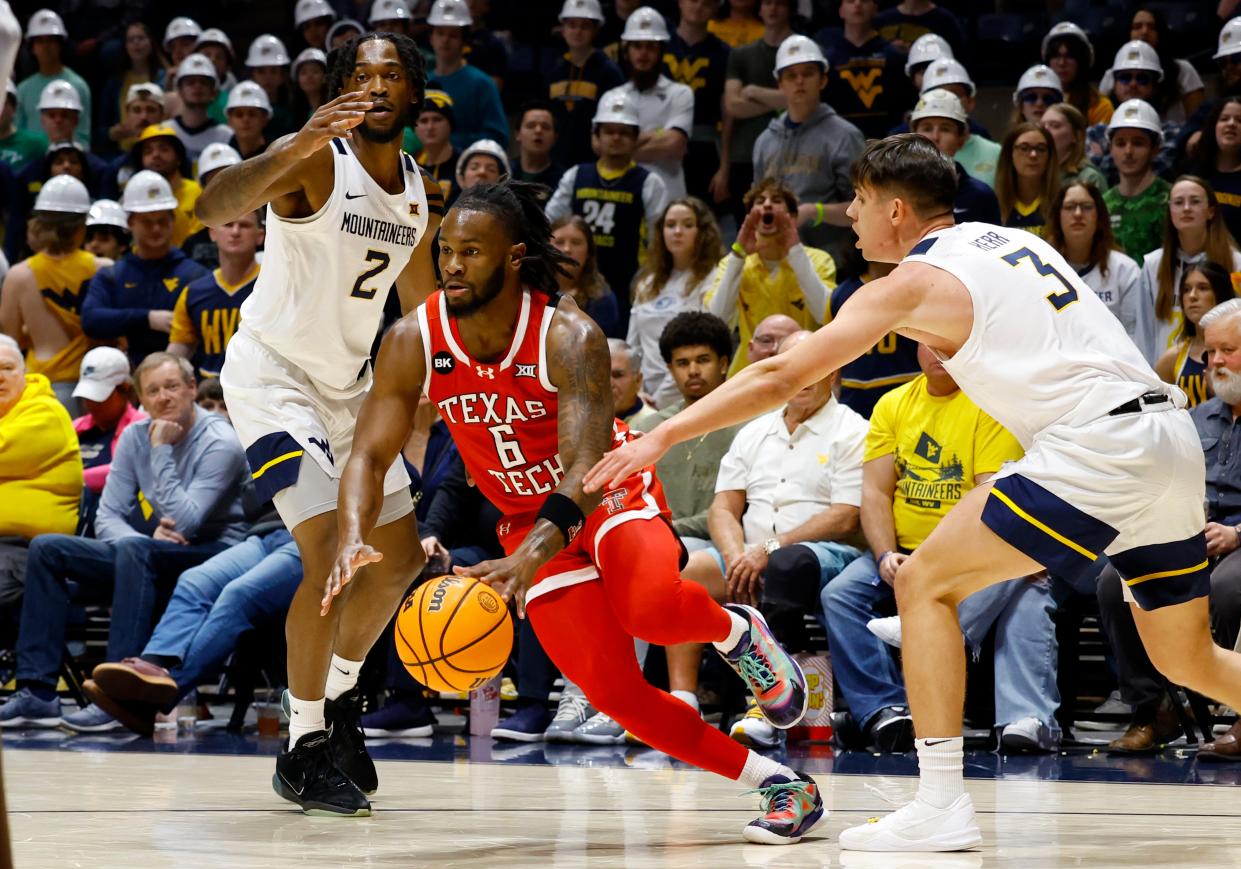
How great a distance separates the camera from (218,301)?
382 inches

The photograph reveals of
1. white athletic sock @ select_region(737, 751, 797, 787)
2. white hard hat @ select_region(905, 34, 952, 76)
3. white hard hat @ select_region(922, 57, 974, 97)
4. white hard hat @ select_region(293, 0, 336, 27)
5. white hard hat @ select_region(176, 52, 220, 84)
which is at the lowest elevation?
white athletic sock @ select_region(737, 751, 797, 787)

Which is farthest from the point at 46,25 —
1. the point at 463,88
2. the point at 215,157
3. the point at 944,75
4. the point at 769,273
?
the point at 944,75

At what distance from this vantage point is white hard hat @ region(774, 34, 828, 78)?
10055 millimetres

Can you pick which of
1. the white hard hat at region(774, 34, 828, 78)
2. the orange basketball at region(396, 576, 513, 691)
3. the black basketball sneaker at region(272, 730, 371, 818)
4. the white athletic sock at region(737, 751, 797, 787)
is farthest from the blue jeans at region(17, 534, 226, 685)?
the white hard hat at region(774, 34, 828, 78)

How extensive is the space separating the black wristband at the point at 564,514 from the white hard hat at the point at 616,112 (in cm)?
645

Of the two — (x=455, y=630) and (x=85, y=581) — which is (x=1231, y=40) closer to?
(x=85, y=581)

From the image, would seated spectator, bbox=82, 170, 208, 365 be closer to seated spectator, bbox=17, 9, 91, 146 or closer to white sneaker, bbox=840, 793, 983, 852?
seated spectator, bbox=17, 9, 91, 146

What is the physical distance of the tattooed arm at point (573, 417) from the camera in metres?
4.04

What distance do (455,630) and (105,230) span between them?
842 cm

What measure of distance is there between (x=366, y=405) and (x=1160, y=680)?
3.88 metres

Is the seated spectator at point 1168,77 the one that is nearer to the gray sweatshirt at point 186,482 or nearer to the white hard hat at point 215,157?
the white hard hat at point 215,157

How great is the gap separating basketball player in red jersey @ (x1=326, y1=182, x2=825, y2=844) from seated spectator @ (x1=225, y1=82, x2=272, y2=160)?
767 centimetres

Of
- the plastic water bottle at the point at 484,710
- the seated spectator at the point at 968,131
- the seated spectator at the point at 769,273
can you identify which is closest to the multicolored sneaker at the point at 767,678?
the plastic water bottle at the point at 484,710

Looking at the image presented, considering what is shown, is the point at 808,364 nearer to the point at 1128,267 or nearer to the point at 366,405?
the point at 366,405
